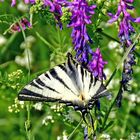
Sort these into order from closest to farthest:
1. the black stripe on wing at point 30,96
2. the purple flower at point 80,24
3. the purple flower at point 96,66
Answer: the black stripe on wing at point 30,96
the purple flower at point 80,24
the purple flower at point 96,66

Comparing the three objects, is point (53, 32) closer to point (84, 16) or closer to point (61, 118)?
point (61, 118)

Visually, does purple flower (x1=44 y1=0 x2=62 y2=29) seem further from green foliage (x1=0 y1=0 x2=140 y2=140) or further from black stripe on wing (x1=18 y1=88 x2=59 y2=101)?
black stripe on wing (x1=18 y1=88 x2=59 y2=101)

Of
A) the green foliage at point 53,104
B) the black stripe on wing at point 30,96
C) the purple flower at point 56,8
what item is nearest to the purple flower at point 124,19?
the green foliage at point 53,104

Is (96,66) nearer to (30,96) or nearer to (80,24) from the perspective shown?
(80,24)

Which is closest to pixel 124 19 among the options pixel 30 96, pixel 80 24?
pixel 80 24

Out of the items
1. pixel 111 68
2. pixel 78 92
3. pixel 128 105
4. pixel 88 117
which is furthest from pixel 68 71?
pixel 111 68

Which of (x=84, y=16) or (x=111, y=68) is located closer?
(x=84, y=16)

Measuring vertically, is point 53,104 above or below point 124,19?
below

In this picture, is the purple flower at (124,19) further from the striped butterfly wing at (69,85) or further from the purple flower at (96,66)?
the striped butterfly wing at (69,85)
